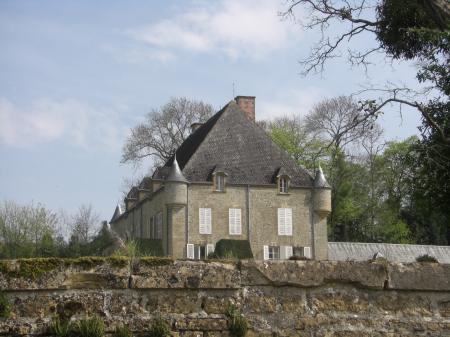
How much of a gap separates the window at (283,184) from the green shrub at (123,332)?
4148cm

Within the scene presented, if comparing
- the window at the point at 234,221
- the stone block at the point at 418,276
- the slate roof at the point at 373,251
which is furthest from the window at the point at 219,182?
the stone block at the point at 418,276

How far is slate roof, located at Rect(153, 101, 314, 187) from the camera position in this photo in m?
45.9

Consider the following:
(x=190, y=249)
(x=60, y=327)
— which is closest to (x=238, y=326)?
(x=60, y=327)

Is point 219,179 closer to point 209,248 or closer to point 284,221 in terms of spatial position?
point 209,248

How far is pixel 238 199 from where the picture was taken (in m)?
45.4

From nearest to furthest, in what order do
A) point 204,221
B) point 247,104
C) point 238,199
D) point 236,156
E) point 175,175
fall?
point 175,175, point 204,221, point 238,199, point 236,156, point 247,104

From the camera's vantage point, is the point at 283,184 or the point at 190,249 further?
the point at 283,184

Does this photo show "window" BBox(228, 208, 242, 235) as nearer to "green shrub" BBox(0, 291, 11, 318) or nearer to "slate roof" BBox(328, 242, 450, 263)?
"slate roof" BBox(328, 242, 450, 263)

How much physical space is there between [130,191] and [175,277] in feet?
166

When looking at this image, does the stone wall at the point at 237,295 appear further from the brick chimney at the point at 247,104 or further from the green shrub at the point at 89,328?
the brick chimney at the point at 247,104

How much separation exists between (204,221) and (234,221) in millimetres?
1899

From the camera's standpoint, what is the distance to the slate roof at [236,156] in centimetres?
4588

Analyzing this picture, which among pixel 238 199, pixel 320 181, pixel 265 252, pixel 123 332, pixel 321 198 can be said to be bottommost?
pixel 123 332

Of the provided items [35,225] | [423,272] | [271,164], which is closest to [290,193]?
[271,164]
